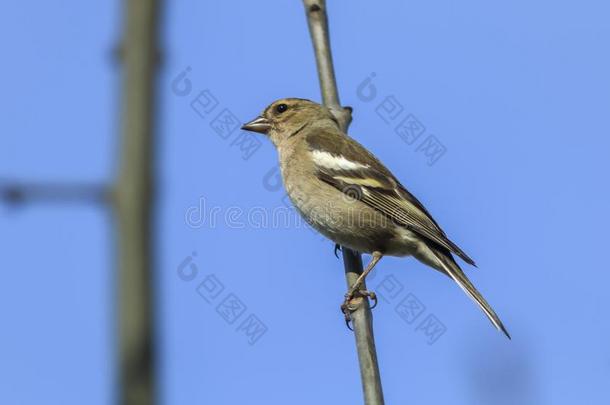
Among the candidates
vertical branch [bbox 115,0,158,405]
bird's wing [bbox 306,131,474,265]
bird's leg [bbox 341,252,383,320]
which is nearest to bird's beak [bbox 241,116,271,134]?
bird's wing [bbox 306,131,474,265]

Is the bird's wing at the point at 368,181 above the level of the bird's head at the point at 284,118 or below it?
below

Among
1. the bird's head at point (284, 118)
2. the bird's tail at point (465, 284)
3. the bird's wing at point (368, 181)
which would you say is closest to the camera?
A: the bird's tail at point (465, 284)

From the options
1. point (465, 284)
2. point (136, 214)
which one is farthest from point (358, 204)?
point (136, 214)

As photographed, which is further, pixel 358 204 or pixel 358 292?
pixel 358 204

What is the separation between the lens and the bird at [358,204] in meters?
7.25

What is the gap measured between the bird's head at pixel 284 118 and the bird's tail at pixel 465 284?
2217 mm

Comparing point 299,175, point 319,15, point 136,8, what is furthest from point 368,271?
point 136,8

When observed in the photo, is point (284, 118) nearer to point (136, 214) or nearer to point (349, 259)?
point (349, 259)

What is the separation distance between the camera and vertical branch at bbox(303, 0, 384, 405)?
434cm

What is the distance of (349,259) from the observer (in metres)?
7.07

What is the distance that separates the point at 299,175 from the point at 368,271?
58.1 inches

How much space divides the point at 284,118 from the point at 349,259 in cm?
240

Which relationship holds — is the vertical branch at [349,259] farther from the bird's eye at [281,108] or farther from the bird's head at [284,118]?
the bird's eye at [281,108]

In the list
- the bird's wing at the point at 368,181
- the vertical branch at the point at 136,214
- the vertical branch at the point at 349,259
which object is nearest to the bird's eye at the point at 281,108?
the bird's wing at the point at 368,181
